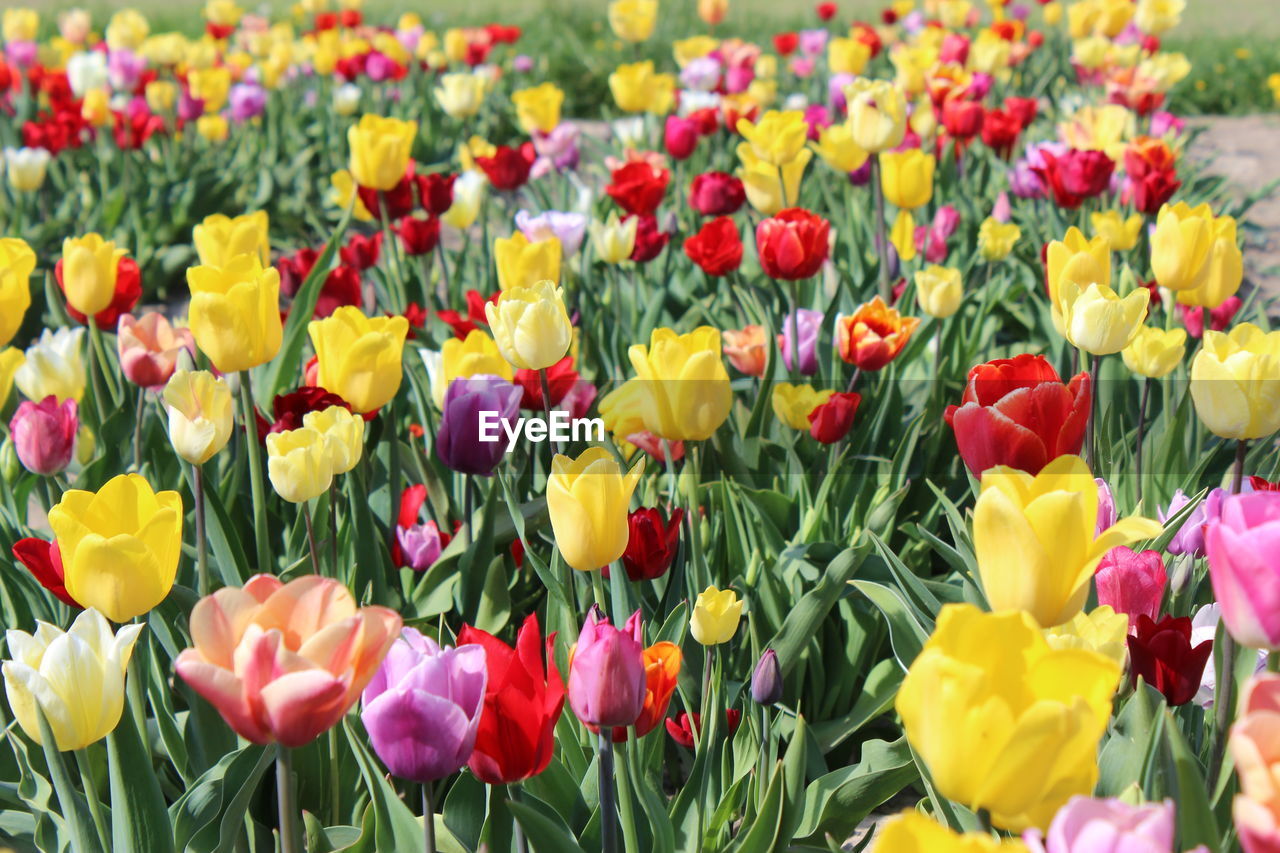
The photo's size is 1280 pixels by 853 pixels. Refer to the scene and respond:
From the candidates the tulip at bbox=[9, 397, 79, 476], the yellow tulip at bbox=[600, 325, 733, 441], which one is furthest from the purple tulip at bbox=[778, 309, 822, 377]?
the tulip at bbox=[9, 397, 79, 476]

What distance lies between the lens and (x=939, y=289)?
91.6 inches

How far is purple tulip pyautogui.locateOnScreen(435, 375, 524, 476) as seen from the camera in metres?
1.65

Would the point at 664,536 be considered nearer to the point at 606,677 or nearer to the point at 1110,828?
the point at 606,677

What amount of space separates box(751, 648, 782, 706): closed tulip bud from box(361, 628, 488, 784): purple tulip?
0.42 meters

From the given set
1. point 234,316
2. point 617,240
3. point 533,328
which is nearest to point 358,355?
point 234,316

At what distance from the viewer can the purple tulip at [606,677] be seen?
1045mm

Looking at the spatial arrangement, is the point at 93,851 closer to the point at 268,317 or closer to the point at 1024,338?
the point at 268,317

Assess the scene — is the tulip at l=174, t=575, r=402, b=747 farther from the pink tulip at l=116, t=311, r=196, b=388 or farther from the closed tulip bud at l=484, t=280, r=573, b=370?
the pink tulip at l=116, t=311, r=196, b=388

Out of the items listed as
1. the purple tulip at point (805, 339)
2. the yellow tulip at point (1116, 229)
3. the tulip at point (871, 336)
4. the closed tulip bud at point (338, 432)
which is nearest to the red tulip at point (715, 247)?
the purple tulip at point (805, 339)

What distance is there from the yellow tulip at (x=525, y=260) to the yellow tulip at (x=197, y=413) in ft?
2.71

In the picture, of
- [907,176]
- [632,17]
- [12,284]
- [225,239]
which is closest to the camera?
[12,284]

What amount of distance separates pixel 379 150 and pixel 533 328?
52.9 inches

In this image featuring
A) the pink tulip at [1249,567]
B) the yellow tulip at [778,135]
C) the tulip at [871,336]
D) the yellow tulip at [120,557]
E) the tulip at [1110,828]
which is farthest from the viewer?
the yellow tulip at [778,135]

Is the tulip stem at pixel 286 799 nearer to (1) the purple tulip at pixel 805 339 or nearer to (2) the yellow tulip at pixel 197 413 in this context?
(2) the yellow tulip at pixel 197 413
